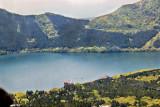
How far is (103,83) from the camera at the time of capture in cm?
13662

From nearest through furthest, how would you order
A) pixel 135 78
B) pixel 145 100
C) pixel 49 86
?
pixel 145 100
pixel 135 78
pixel 49 86

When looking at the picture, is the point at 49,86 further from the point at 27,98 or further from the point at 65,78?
the point at 27,98

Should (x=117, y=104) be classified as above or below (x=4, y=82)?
above

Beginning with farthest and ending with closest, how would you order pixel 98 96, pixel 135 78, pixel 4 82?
pixel 4 82 → pixel 135 78 → pixel 98 96

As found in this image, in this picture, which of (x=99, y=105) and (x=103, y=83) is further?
(x=103, y=83)

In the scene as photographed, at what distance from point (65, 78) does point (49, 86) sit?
31204 mm

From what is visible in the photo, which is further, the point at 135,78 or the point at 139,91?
the point at 135,78

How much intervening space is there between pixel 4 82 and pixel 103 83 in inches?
3644

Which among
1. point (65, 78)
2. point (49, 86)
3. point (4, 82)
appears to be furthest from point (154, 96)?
point (4, 82)

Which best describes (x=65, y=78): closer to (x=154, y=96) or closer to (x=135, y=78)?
(x=135, y=78)

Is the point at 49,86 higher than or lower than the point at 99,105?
lower

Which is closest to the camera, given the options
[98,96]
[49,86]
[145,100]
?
[145,100]

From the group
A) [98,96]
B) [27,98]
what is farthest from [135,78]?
[27,98]

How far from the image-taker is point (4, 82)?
598 ft
